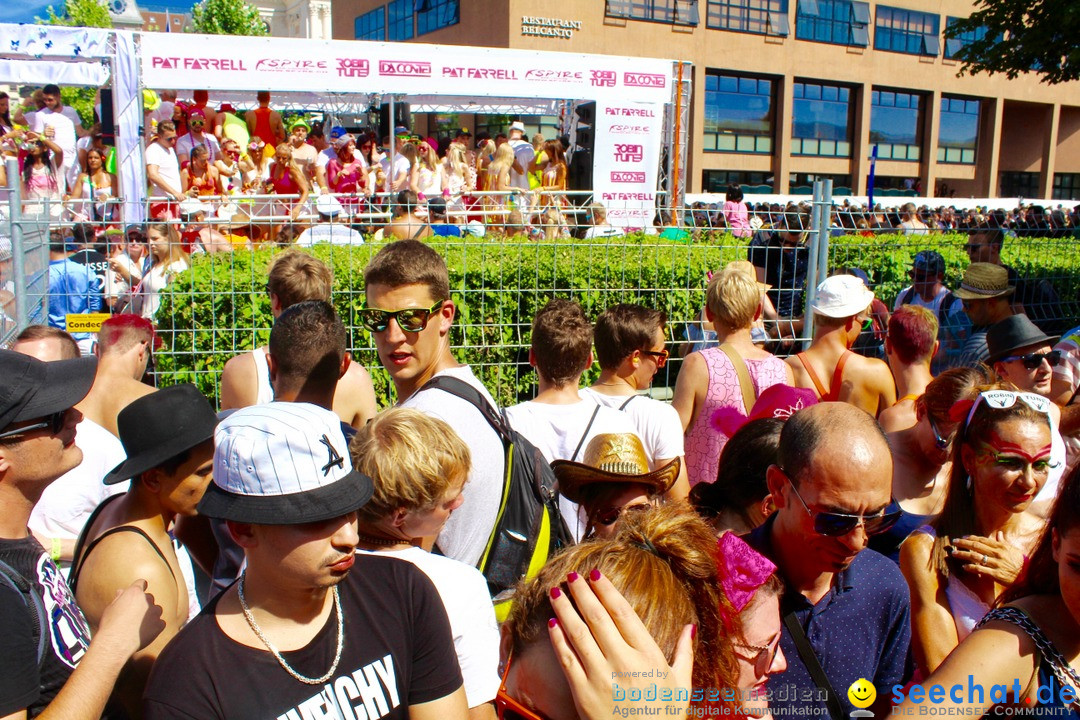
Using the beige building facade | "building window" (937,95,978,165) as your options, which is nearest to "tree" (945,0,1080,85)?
the beige building facade

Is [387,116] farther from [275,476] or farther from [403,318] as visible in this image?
[275,476]

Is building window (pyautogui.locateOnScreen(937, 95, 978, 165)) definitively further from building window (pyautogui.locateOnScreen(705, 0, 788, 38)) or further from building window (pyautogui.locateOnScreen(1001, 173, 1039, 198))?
building window (pyautogui.locateOnScreen(705, 0, 788, 38))

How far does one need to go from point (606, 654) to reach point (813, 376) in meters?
3.39

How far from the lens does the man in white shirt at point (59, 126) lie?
1230 centimetres

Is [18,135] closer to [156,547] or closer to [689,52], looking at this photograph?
[156,547]

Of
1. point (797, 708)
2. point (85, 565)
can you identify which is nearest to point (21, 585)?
point (85, 565)

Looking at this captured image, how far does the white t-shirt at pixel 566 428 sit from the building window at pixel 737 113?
3528cm

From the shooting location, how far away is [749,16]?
35.9m

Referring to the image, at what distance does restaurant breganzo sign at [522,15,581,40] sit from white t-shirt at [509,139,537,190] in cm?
1631

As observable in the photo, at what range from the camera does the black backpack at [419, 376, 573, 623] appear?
106 inches

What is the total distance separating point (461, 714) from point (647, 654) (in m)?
0.76

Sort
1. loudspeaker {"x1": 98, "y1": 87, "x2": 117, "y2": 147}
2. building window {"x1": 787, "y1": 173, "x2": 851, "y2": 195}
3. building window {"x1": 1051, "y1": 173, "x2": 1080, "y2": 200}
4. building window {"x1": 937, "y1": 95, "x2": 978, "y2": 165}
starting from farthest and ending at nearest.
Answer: building window {"x1": 1051, "y1": 173, "x2": 1080, "y2": 200}
building window {"x1": 937, "y1": 95, "x2": 978, "y2": 165}
building window {"x1": 787, "y1": 173, "x2": 851, "y2": 195}
loudspeaker {"x1": 98, "y1": 87, "x2": 117, "y2": 147}

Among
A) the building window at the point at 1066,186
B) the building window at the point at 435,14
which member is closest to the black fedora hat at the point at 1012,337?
the building window at the point at 435,14

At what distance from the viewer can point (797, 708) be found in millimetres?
2215
